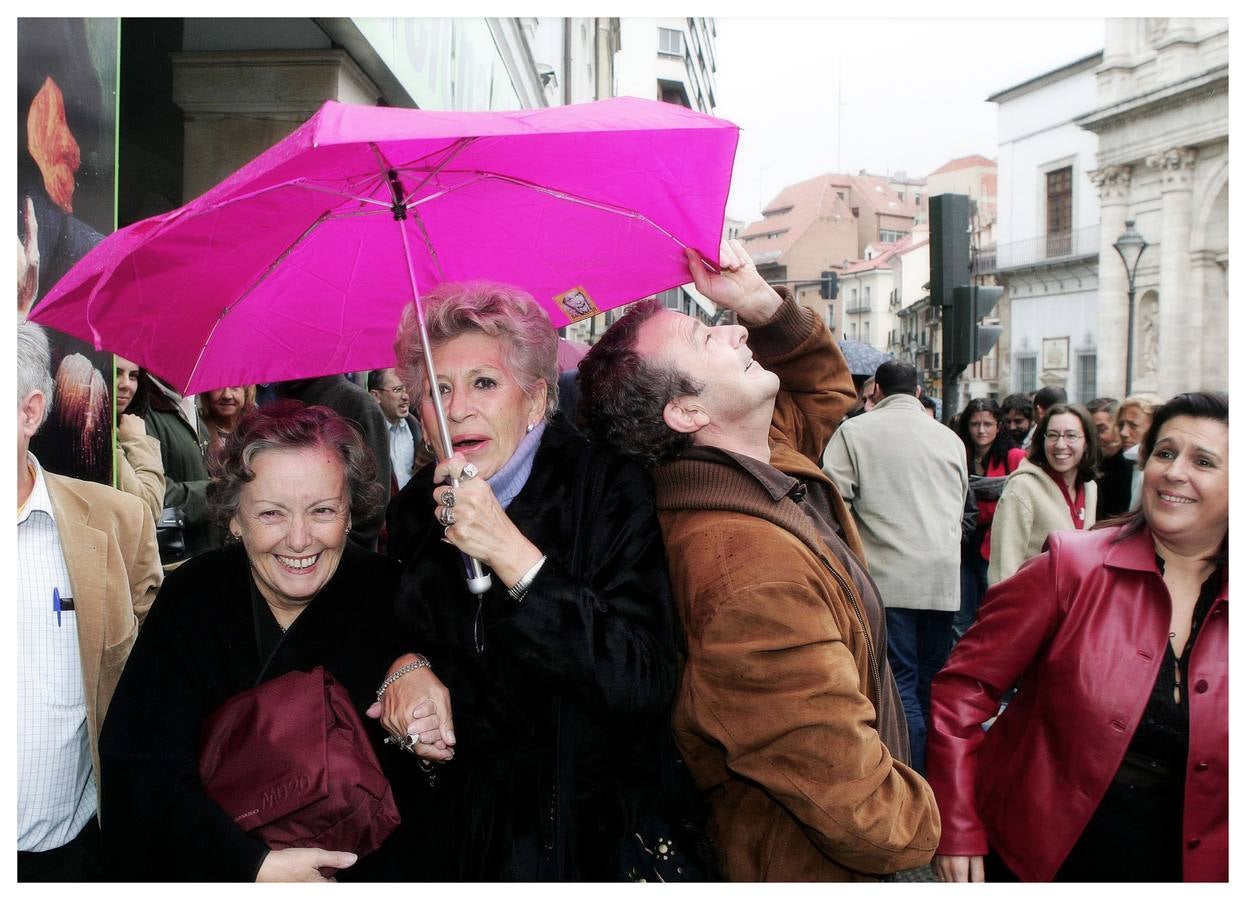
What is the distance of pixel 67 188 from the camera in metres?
3.19

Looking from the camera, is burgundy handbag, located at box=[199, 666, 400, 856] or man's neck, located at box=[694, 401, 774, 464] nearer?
burgundy handbag, located at box=[199, 666, 400, 856]

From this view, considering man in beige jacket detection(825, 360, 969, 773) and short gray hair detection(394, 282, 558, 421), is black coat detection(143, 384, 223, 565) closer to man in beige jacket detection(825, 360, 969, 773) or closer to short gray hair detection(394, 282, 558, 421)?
short gray hair detection(394, 282, 558, 421)

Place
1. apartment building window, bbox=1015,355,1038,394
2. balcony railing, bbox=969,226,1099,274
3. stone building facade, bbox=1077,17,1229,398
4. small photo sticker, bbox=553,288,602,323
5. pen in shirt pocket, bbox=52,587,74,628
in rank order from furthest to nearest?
apartment building window, bbox=1015,355,1038,394 → balcony railing, bbox=969,226,1099,274 → stone building facade, bbox=1077,17,1229,398 → small photo sticker, bbox=553,288,602,323 → pen in shirt pocket, bbox=52,587,74,628

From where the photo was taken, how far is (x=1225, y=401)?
2.40m

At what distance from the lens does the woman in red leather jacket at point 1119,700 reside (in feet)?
7.63

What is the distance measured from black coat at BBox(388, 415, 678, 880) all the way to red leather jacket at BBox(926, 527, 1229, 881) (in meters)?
0.97

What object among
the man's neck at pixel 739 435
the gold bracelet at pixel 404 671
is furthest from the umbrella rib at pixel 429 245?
the gold bracelet at pixel 404 671

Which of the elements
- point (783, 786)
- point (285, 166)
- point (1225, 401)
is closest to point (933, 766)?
point (783, 786)

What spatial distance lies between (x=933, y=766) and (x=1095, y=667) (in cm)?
47

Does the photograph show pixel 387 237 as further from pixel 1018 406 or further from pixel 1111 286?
pixel 1111 286

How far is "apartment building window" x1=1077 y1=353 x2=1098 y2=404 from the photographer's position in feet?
125

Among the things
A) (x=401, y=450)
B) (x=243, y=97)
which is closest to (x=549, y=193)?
(x=401, y=450)

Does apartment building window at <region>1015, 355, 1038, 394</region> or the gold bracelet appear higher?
apartment building window at <region>1015, 355, 1038, 394</region>

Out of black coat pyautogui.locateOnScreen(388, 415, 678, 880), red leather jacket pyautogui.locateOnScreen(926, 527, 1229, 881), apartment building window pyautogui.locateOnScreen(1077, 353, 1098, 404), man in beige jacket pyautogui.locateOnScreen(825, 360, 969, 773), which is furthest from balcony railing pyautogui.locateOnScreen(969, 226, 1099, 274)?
black coat pyautogui.locateOnScreen(388, 415, 678, 880)
